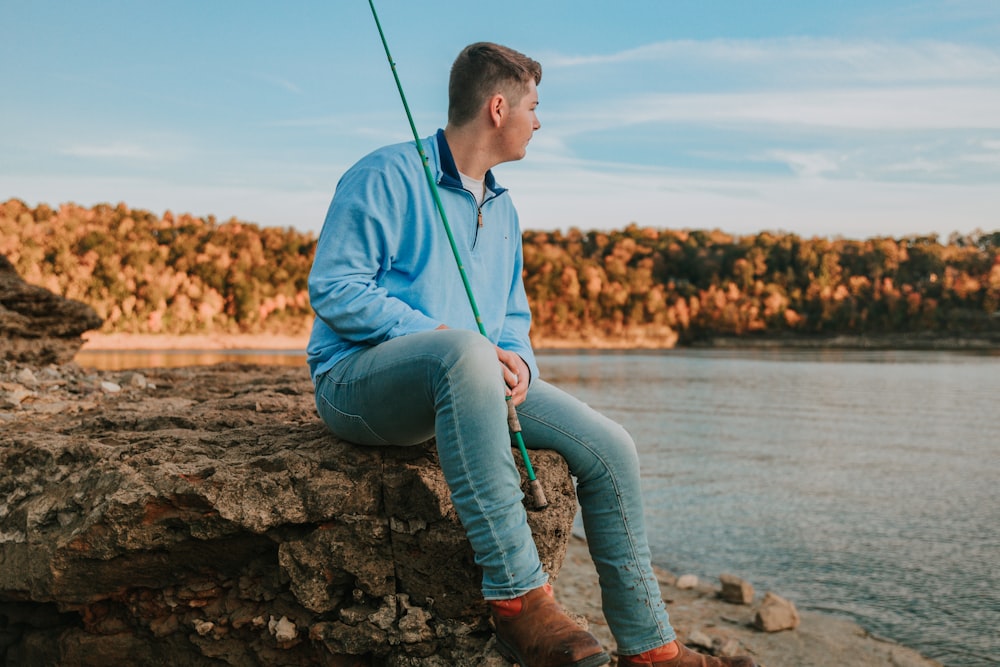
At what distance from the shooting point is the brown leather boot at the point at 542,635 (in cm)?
256

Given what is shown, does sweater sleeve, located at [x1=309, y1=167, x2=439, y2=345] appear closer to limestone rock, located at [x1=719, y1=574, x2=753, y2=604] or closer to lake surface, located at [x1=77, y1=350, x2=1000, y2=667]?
lake surface, located at [x1=77, y1=350, x2=1000, y2=667]

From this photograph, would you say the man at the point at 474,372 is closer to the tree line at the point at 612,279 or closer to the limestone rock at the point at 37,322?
the limestone rock at the point at 37,322

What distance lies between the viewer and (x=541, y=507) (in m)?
3.06

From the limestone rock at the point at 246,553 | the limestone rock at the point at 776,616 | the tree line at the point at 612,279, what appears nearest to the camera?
the limestone rock at the point at 246,553

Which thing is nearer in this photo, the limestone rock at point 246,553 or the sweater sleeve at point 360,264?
the sweater sleeve at point 360,264

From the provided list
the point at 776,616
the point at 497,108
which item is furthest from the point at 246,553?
the point at 776,616

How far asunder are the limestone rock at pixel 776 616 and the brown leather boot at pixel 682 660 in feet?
12.0

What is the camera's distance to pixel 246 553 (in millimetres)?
3314

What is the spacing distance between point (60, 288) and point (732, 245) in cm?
6752

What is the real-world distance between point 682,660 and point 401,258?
5.60 feet

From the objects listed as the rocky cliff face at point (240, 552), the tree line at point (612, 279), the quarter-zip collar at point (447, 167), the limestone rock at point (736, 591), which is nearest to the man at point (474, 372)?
the quarter-zip collar at point (447, 167)

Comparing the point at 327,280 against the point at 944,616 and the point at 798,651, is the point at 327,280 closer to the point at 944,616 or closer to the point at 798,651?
the point at 798,651

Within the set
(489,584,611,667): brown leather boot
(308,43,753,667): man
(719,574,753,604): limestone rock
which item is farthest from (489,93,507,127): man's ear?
(719,574,753,604): limestone rock

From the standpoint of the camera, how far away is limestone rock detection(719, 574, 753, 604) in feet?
23.0
